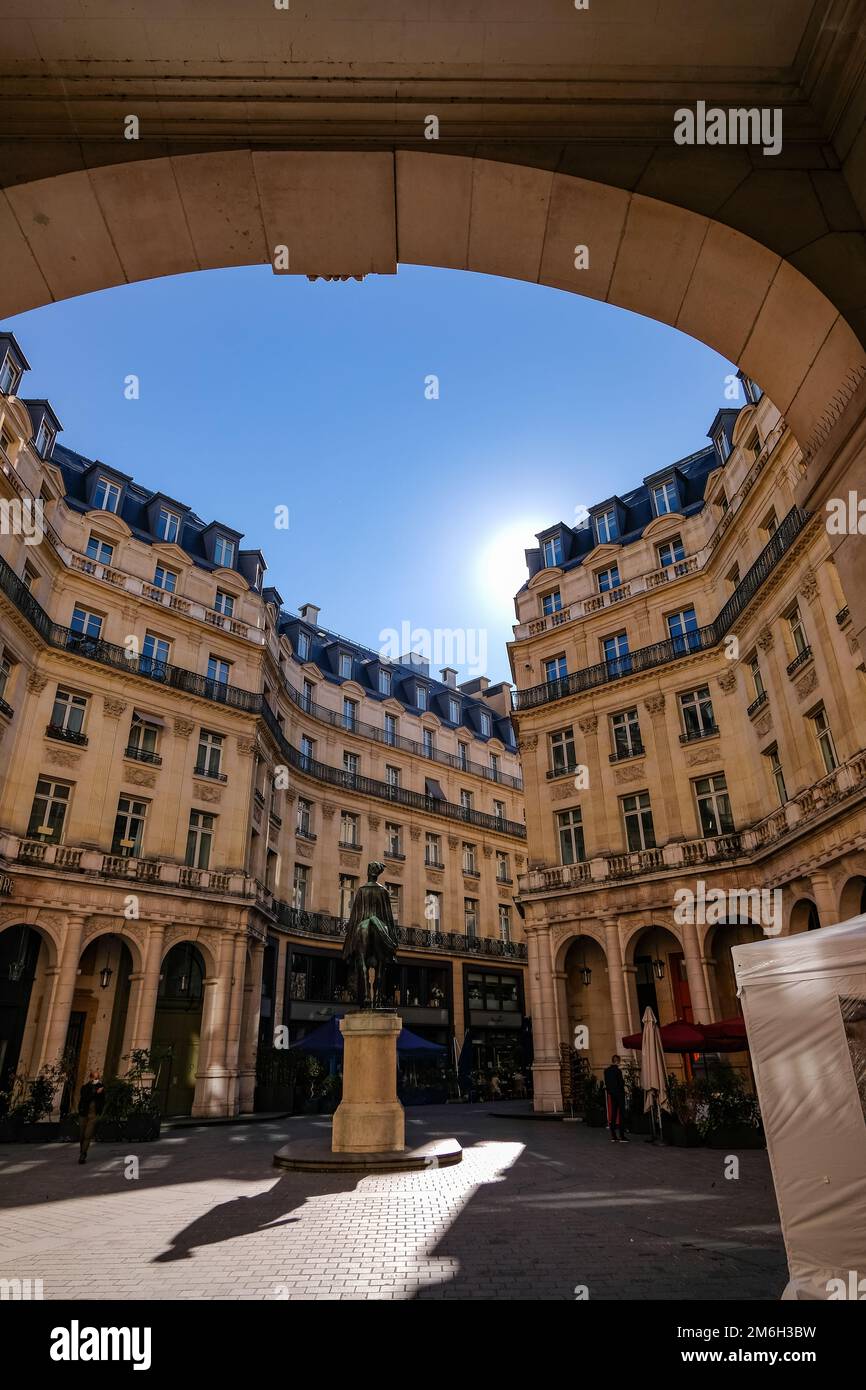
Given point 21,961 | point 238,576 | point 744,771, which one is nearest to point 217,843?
point 21,961

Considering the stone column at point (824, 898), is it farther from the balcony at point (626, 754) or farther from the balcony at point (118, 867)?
the balcony at point (118, 867)

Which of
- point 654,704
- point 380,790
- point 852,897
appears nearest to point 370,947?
point 852,897

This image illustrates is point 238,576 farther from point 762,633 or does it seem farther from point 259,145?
point 259,145

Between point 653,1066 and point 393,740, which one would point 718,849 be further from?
point 393,740

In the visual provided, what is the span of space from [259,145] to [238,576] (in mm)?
30717

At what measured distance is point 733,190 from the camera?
4.84m

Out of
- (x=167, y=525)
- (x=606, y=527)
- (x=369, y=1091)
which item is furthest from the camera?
(x=606, y=527)

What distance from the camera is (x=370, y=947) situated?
1529 centimetres

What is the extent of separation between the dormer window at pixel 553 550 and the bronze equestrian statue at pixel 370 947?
23.0 m

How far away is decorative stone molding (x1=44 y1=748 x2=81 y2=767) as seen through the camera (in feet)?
84.9

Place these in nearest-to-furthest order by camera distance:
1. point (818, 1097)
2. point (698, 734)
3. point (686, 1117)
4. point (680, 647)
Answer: point (818, 1097)
point (686, 1117)
point (698, 734)
point (680, 647)

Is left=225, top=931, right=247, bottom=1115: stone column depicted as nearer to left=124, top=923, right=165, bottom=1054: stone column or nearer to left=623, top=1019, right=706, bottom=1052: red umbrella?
left=124, top=923, right=165, bottom=1054: stone column

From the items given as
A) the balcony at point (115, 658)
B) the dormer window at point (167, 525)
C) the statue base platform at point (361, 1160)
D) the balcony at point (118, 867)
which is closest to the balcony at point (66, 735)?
the balcony at point (115, 658)

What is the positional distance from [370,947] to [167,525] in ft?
80.5
